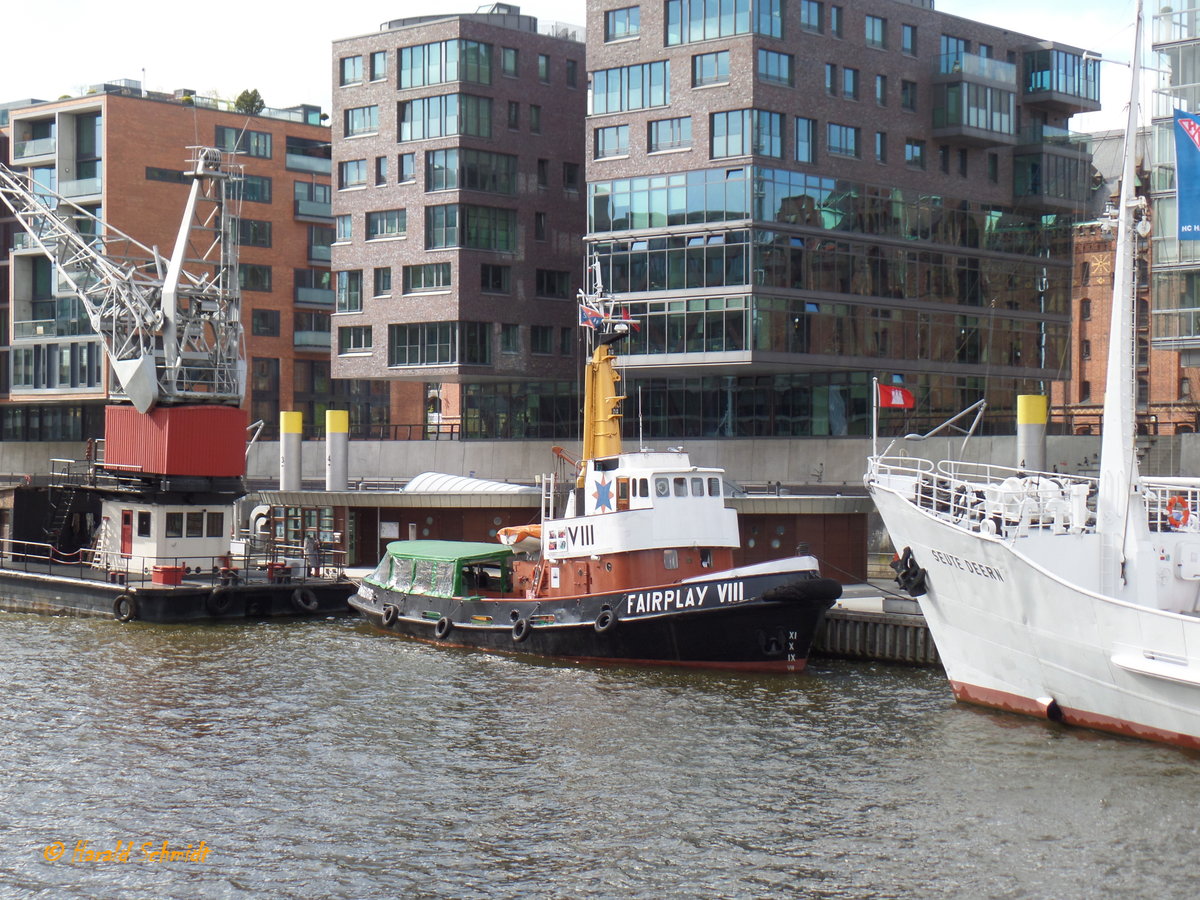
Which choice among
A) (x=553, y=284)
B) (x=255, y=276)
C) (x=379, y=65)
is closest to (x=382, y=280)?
(x=553, y=284)

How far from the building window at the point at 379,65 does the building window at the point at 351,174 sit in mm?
4000

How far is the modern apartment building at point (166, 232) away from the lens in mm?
80750

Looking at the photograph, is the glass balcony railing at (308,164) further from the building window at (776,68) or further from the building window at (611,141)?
the building window at (776,68)

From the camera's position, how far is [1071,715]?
29.5m

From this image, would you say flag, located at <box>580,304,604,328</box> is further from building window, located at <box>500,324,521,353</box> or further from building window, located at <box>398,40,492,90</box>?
building window, located at <box>398,40,492,90</box>

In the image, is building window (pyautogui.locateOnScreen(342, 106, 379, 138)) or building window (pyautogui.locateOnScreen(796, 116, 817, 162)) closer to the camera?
building window (pyautogui.locateOnScreen(796, 116, 817, 162))

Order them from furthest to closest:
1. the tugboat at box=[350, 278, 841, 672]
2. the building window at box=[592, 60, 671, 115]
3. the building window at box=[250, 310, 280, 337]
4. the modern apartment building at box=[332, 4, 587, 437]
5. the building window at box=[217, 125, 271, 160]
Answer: the building window at box=[250, 310, 280, 337], the building window at box=[217, 125, 271, 160], the modern apartment building at box=[332, 4, 587, 437], the building window at box=[592, 60, 671, 115], the tugboat at box=[350, 278, 841, 672]

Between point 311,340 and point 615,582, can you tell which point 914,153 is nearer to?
point 615,582

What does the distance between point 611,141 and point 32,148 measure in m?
34.7

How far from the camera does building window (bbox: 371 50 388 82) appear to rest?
239 feet

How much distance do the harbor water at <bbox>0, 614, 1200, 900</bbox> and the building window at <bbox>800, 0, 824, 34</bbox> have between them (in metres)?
35.0

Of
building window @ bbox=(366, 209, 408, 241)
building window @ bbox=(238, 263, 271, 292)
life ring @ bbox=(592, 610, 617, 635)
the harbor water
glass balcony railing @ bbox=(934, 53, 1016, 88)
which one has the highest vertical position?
glass balcony railing @ bbox=(934, 53, 1016, 88)

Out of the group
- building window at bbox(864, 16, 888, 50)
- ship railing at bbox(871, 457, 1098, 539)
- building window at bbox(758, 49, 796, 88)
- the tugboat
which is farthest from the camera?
building window at bbox(864, 16, 888, 50)

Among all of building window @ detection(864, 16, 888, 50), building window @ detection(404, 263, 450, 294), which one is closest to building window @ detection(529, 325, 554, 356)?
building window @ detection(404, 263, 450, 294)
